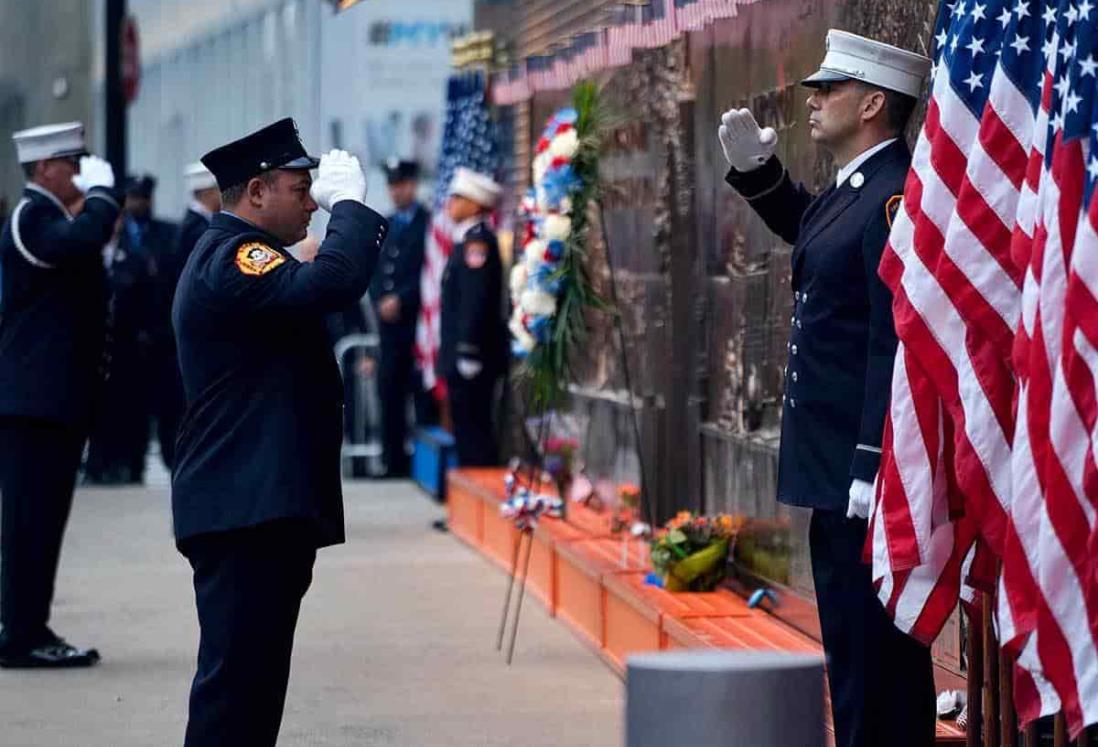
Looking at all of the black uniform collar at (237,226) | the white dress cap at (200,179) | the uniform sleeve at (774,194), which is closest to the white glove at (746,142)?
the uniform sleeve at (774,194)

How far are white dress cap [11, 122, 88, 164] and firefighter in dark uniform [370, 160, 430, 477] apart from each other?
23.4 feet

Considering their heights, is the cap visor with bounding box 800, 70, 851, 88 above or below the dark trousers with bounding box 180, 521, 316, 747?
above

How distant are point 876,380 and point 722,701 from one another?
5.98 ft

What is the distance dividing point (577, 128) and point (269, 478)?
4600mm

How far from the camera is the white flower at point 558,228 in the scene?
10.1 meters

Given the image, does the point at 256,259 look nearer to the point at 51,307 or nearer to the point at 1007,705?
the point at 1007,705

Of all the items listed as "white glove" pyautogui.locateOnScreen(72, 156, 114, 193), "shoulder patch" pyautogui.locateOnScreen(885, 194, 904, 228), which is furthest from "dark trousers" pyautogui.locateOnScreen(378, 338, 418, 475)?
"shoulder patch" pyautogui.locateOnScreen(885, 194, 904, 228)

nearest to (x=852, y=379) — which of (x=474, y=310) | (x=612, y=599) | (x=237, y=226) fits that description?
(x=237, y=226)

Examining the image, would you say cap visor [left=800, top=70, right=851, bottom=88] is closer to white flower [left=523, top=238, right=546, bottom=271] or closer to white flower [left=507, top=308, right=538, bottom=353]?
white flower [left=523, top=238, right=546, bottom=271]

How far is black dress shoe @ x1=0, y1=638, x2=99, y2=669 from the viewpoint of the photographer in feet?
30.2

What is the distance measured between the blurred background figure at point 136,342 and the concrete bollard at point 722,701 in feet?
42.1

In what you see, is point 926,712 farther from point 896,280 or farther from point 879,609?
point 896,280

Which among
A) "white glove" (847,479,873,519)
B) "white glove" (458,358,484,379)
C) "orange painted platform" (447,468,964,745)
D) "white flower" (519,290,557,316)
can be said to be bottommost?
"orange painted platform" (447,468,964,745)

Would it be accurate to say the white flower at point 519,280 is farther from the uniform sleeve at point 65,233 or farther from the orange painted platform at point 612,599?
the uniform sleeve at point 65,233
